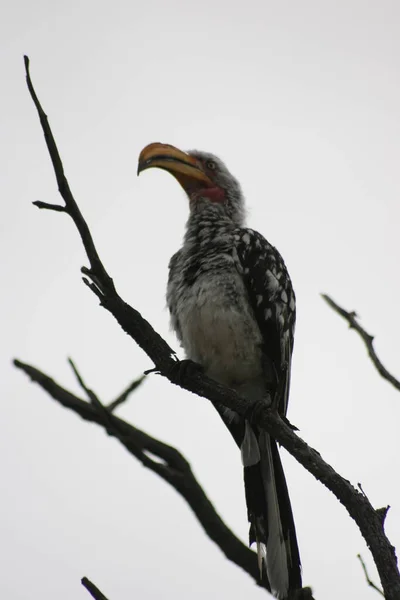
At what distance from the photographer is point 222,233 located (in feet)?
16.9

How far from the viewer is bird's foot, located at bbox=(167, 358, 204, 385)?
12.9 feet

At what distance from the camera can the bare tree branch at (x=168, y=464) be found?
3377 millimetres

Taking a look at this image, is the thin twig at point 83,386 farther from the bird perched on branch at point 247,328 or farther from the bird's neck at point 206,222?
the bird's neck at point 206,222

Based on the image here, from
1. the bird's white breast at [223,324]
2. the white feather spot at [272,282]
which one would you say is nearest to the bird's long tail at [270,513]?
the bird's white breast at [223,324]

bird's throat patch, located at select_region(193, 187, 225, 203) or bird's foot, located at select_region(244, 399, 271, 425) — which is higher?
bird's throat patch, located at select_region(193, 187, 225, 203)

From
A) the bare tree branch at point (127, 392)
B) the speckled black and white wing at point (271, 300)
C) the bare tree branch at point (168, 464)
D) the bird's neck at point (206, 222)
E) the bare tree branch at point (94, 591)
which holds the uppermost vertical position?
the bird's neck at point (206, 222)

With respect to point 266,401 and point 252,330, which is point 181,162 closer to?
point 252,330

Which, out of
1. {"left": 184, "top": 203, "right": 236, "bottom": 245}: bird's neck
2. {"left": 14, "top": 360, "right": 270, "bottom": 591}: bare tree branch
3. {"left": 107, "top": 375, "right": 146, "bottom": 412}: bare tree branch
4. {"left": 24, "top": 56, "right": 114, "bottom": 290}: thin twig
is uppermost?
{"left": 184, "top": 203, "right": 236, "bottom": 245}: bird's neck

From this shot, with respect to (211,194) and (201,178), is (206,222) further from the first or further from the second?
(201,178)

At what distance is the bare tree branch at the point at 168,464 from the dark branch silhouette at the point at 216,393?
405 millimetres

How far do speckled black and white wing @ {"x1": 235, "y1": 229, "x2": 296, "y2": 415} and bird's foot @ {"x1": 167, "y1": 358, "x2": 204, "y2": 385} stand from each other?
0.55m

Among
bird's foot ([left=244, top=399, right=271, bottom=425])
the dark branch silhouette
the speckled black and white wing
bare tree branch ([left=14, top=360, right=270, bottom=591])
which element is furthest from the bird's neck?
bare tree branch ([left=14, top=360, right=270, bottom=591])

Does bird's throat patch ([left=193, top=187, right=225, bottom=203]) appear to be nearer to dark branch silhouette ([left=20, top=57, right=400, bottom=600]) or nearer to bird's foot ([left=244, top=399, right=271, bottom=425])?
dark branch silhouette ([left=20, top=57, right=400, bottom=600])

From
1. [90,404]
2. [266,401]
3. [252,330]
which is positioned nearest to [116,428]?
[90,404]
